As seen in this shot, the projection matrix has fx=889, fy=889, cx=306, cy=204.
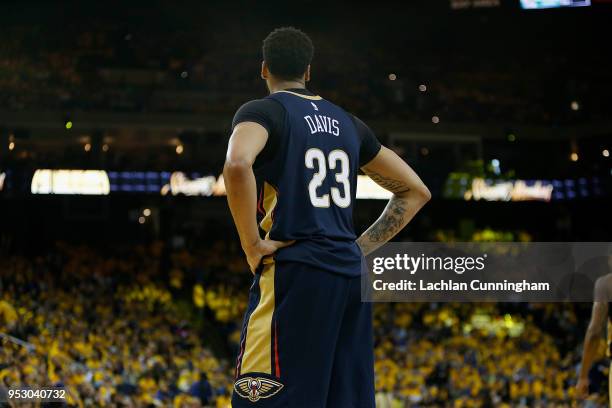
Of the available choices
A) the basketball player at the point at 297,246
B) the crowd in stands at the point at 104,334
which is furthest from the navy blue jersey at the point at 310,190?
the crowd in stands at the point at 104,334

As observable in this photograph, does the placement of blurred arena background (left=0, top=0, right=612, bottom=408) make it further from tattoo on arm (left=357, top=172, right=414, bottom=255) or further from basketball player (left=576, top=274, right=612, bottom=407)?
tattoo on arm (left=357, top=172, right=414, bottom=255)

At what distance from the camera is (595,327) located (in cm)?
566

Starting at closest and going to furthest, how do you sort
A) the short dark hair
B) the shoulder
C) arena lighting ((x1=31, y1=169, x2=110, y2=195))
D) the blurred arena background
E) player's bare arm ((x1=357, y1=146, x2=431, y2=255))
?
the shoulder < the short dark hair < player's bare arm ((x1=357, y1=146, x2=431, y2=255)) < the blurred arena background < arena lighting ((x1=31, y1=169, x2=110, y2=195))

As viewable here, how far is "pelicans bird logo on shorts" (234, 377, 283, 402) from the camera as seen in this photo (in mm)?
3010

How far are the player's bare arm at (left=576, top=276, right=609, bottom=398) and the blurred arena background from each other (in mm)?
10476

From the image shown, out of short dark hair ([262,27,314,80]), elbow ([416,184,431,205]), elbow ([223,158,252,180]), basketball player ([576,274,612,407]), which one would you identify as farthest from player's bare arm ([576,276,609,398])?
elbow ([223,158,252,180])

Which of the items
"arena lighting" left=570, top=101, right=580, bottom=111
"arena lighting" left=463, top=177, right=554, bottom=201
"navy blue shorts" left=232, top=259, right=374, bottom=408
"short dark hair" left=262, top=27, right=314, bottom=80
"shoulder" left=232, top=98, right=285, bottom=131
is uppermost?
"arena lighting" left=570, top=101, right=580, bottom=111

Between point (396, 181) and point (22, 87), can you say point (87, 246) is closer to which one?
point (22, 87)

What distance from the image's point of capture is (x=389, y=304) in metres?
22.6

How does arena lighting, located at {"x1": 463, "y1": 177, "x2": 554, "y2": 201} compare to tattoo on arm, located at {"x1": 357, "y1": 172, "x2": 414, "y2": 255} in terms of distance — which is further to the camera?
arena lighting, located at {"x1": 463, "y1": 177, "x2": 554, "y2": 201}

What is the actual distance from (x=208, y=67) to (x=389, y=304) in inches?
351

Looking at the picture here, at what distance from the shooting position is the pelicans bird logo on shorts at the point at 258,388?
118 inches

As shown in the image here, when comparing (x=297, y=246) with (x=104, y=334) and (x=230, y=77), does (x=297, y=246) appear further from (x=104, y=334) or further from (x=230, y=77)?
(x=230, y=77)

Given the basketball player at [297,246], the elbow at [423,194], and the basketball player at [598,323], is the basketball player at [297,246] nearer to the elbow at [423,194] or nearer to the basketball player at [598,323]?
the elbow at [423,194]
